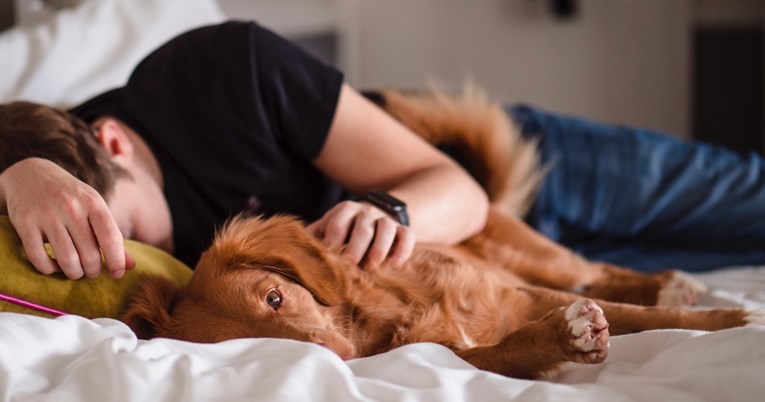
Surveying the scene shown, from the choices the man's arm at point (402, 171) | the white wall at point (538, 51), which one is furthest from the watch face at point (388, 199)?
the white wall at point (538, 51)

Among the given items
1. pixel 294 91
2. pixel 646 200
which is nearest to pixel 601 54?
pixel 646 200

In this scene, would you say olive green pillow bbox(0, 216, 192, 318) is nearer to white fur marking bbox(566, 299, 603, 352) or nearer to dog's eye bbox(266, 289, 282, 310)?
dog's eye bbox(266, 289, 282, 310)

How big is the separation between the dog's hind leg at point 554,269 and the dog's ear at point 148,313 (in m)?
0.75

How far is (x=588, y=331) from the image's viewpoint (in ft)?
3.01

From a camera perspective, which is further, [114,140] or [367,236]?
[114,140]

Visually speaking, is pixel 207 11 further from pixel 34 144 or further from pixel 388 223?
pixel 388 223

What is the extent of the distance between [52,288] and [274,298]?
0.28 m

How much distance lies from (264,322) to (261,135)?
0.63m

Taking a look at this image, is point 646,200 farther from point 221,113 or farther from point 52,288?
point 52,288

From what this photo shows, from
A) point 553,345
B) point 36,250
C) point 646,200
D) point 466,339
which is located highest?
point 36,250

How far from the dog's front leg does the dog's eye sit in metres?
0.28

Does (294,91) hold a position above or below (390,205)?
above

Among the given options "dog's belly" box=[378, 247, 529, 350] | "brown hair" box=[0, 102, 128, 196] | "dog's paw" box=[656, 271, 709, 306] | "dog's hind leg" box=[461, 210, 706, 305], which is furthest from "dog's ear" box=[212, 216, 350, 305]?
"dog's paw" box=[656, 271, 709, 306]

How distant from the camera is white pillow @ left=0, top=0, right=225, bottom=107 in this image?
1955 mm
